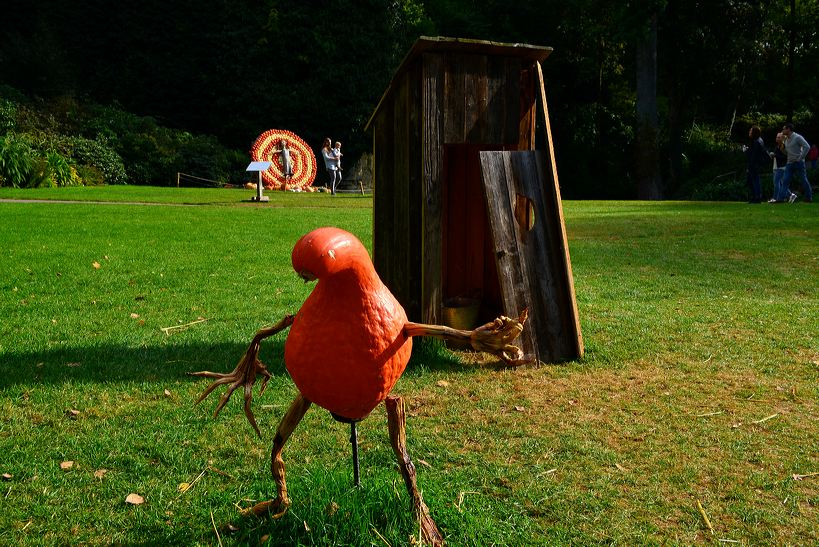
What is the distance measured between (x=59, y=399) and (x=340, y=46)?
1275 inches

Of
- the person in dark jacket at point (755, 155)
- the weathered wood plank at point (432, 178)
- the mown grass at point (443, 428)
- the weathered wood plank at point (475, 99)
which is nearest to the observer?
the mown grass at point (443, 428)

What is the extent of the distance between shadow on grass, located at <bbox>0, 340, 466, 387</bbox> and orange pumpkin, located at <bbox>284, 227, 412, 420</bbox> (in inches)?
99.7

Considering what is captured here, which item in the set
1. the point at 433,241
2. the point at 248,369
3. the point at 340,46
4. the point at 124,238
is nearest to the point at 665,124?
the point at 340,46

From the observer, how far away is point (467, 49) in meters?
4.88

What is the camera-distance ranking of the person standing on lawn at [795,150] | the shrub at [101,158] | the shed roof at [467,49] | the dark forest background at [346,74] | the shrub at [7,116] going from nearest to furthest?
the shed roof at [467,49]
the person standing on lawn at [795,150]
the shrub at [7,116]
the shrub at [101,158]
the dark forest background at [346,74]

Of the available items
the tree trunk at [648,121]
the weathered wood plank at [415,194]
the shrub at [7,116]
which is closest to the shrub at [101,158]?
the shrub at [7,116]

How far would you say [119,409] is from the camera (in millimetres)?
3953

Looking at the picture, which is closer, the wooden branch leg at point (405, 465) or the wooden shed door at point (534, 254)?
the wooden branch leg at point (405, 465)

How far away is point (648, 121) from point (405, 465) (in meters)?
29.2

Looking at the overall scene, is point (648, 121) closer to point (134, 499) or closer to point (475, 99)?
point (475, 99)

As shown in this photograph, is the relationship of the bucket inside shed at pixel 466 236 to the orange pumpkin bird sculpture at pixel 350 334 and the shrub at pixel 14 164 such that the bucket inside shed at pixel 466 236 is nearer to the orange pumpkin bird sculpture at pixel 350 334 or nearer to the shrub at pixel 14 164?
the orange pumpkin bird sculpture at pixel 350 334

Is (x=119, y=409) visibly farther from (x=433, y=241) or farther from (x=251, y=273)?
(x=251, y=273)

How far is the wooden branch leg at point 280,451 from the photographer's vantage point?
7.79ft

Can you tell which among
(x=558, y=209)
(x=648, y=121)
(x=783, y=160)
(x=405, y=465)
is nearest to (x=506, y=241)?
(x=558, y=209)
